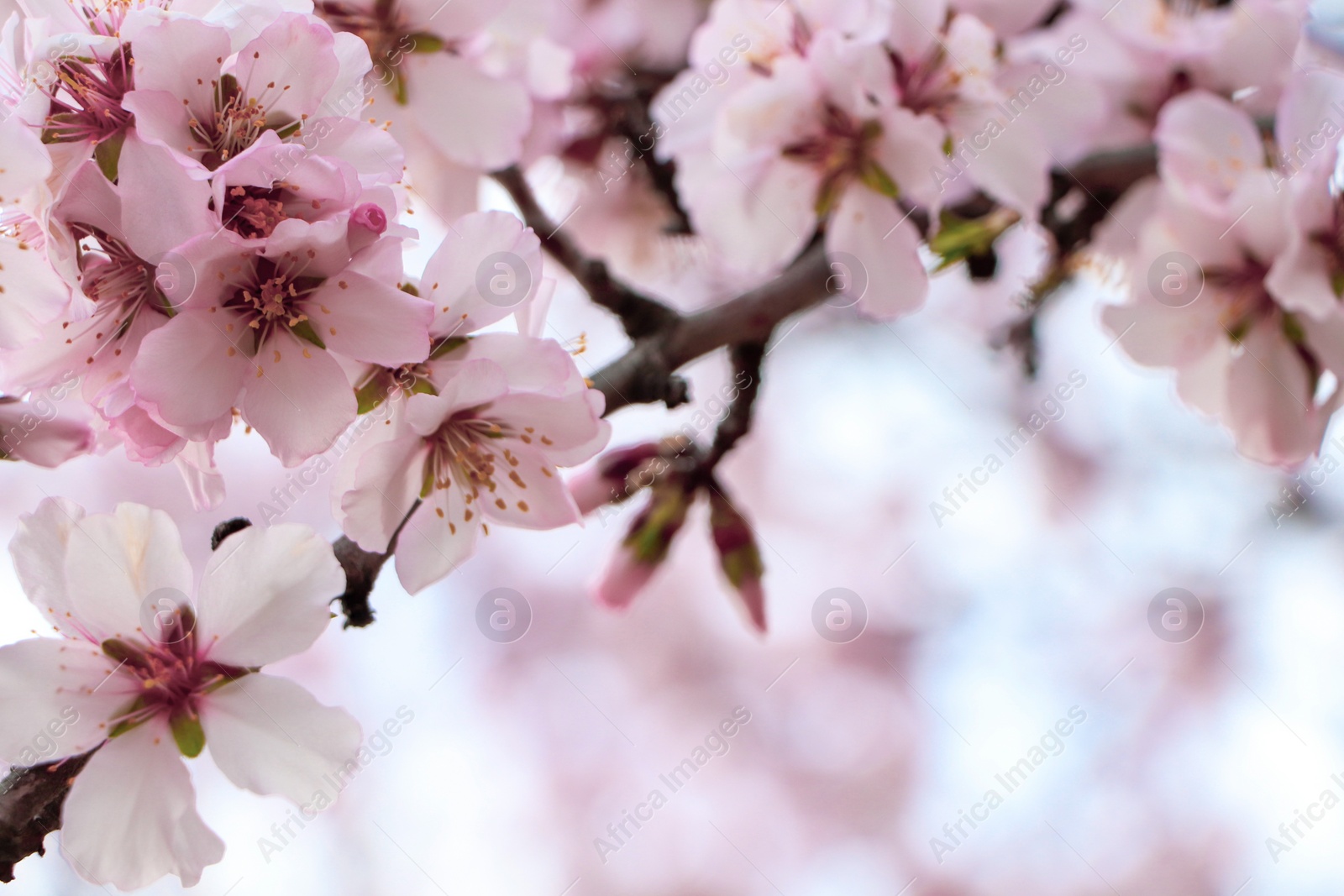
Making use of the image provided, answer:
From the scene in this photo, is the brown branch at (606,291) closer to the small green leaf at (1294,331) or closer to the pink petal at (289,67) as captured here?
the pink petal at (289,67)

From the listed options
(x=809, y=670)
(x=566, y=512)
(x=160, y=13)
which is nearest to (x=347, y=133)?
(x=160, y=13)

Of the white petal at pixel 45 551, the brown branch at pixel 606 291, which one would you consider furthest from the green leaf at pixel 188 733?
the brown branch at pixel 606 291

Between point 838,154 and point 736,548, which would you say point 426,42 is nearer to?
point 838,154

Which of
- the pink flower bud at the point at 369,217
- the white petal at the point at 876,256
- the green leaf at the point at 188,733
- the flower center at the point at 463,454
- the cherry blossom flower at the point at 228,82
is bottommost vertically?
the green leaf at the point at 188,733

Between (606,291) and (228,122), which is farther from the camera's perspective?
(606,291)

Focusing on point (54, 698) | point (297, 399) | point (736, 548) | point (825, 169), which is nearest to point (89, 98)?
point (297, 399)

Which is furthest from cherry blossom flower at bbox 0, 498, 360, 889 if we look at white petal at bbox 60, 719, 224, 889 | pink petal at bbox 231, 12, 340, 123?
pink petal at bbox 231, 12, 340, 123

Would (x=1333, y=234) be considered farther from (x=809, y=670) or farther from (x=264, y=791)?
(x=809, y=670)
